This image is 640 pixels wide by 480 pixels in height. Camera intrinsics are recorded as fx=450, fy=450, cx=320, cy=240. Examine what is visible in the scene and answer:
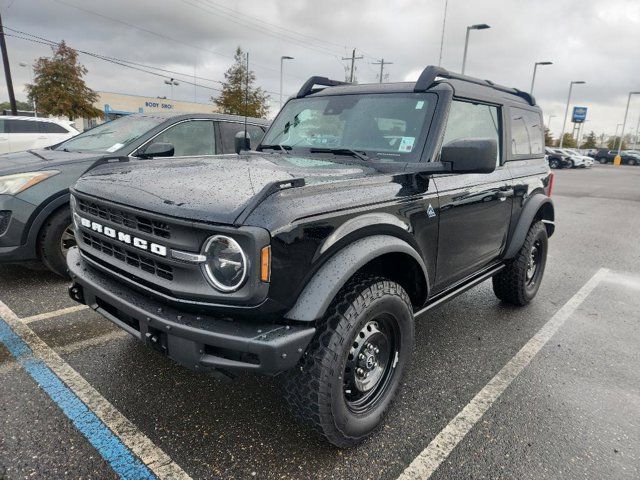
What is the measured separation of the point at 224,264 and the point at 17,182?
3195 mm

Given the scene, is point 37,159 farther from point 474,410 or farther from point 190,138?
point 474,410

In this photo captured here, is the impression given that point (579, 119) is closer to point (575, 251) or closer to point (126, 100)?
point (126, 100)

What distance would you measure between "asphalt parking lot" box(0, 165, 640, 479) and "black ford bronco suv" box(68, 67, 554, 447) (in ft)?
1.03

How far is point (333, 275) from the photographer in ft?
6.53

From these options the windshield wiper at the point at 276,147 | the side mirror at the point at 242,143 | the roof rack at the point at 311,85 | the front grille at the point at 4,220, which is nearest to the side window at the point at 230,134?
the side mirror at the point at 242,143

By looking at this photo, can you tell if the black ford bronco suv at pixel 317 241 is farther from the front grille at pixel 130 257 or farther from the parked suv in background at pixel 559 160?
the parked suv in background at pixel 559 160

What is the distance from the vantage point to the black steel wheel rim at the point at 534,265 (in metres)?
4.42

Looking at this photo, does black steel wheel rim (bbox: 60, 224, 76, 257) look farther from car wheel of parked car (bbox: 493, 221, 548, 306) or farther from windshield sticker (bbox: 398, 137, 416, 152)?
car wheel of parked car (bbox: 493, 221, 548, 306)

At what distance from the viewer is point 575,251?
6.99 m

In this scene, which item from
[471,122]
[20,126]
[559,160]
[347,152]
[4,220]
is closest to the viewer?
[347,152]

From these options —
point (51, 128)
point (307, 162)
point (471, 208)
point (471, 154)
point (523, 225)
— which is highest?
point (471, 154)

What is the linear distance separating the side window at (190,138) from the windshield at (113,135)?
178 mm

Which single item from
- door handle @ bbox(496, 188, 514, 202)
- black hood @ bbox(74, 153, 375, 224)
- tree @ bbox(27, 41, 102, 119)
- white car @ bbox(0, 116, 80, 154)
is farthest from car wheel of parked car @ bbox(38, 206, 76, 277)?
tree @ bbox(27, 41, 102, 119)

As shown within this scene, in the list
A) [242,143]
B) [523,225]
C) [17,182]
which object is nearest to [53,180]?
[17,182]
